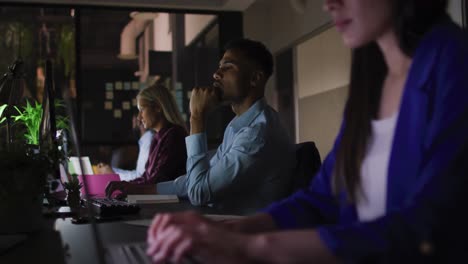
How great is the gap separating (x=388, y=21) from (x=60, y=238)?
0.83 metres

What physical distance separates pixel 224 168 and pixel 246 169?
3.2 inches

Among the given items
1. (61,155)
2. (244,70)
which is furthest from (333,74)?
(61,155)

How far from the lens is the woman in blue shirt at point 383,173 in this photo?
64cm

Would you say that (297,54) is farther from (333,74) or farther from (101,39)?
(101,39)

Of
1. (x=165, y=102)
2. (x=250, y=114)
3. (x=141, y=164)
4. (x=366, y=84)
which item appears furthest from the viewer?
(x=141, y=164)

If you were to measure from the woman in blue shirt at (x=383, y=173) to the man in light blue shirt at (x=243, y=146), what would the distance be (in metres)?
0.89

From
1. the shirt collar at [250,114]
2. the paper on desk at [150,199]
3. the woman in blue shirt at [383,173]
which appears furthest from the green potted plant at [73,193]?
the woman in blue shirt at [383,173]

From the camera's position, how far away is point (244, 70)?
7.05ft

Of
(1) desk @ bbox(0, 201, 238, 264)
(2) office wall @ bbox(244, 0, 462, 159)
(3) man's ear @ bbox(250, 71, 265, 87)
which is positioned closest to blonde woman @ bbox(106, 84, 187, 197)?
(3) man's ear @ bbox(250, 71, 265, 87)

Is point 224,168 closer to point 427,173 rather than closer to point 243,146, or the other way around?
point 243,146

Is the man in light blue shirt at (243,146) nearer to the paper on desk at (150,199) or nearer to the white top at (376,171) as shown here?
the paper on desk at (150,199)

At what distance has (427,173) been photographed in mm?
680

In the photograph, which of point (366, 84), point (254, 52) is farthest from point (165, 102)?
point (366, 84)

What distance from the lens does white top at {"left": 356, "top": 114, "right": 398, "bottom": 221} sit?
88 centimetres
